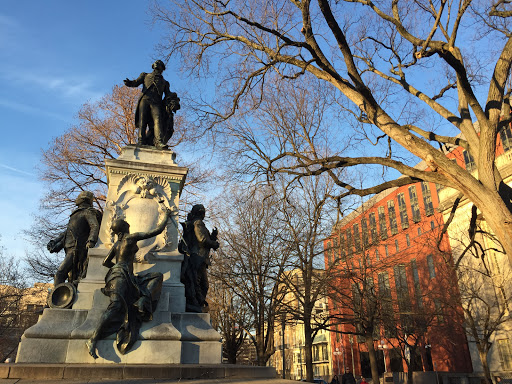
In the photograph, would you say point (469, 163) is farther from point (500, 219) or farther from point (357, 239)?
point (500, 219)

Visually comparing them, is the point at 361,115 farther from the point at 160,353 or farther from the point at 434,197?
the point at 434,197

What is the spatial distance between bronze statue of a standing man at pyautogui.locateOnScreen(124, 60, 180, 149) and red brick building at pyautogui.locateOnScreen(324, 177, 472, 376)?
9631 millimetres

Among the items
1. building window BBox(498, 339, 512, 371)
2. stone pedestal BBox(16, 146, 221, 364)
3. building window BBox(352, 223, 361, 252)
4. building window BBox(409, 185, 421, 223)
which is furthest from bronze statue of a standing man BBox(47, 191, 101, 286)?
building window BBox(409, 185, 421, 223)

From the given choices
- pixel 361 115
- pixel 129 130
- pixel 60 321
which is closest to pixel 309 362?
pixel 361 115

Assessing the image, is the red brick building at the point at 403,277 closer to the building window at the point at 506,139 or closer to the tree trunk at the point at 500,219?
the building window at the point at 506,139

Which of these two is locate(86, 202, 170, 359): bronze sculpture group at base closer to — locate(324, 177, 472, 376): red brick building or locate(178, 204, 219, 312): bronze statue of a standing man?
locate(178, 204, 219, 312): bronze statue of a standing man

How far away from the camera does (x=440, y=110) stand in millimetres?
9031

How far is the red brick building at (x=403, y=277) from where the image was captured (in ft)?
59.8

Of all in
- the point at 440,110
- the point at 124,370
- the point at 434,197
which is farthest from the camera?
the point at 434,197

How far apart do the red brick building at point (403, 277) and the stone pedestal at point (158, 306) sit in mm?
9867

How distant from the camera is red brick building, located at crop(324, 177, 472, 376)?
59.8ft

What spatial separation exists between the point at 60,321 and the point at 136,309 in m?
1.08

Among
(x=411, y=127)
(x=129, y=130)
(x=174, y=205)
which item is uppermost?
(x=129, y=130)

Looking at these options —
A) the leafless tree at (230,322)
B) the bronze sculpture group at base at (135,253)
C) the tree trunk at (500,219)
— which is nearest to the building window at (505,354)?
the leafless tree at (230,322)
